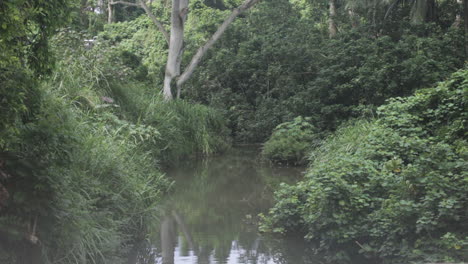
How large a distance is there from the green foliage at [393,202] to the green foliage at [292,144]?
19.3 feet

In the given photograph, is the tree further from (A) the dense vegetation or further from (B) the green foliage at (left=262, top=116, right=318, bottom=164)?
(B) the green foliage at (left=262, top=116, right=318, bottom=164)

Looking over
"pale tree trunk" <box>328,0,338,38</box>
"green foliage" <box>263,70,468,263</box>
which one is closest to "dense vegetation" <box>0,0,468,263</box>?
"green foliage" <box>263,70,468,263</box>

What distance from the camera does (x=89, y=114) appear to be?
10.0 metres

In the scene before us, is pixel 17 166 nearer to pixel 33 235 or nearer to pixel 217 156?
pixel 33 235

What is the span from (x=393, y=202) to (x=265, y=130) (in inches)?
504

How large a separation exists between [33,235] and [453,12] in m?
17.8

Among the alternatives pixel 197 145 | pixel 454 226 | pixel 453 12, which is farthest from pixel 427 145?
pixel 453 12

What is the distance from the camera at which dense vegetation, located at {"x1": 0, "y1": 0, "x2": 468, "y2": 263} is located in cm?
541

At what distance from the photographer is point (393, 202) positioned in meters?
6.52

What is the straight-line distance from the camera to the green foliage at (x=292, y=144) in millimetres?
14836

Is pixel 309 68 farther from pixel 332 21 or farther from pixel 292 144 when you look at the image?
pixel 292 144

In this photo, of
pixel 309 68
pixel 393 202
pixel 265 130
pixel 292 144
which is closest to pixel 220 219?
pixel 393 202

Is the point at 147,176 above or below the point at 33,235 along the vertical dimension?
below

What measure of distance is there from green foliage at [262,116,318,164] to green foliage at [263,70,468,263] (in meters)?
5.87
